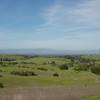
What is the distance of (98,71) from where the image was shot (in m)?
76.8

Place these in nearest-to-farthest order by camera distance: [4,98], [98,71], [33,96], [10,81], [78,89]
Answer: [4,98], [33,96], [78,89], [10,81], [98,71]

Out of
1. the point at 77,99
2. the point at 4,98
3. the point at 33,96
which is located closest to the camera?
the point at 4,98

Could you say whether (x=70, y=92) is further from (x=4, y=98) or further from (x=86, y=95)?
(x=4, y=98)

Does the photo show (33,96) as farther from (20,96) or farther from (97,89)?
(97,89)

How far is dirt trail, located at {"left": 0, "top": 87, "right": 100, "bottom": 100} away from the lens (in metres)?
23.5

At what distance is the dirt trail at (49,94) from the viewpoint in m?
23.5

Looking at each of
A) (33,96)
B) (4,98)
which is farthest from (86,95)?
(4,98)

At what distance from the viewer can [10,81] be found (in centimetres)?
4191

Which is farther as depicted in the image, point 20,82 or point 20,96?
point 20,82

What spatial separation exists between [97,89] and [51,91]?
5.80 metres

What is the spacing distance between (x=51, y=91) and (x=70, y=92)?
1.74m

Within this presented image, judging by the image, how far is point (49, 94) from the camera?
83.5 feet

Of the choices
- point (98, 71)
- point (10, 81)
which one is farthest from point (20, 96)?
point (98, 71)

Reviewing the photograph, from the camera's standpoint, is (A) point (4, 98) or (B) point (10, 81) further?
(B) point (10, 81)
